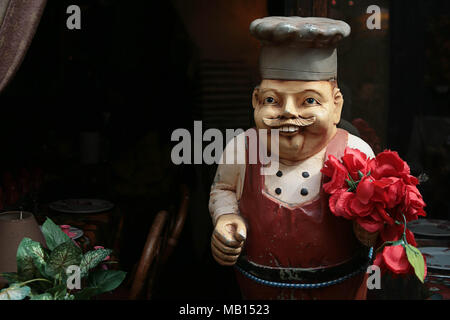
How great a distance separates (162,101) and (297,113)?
2.98 m

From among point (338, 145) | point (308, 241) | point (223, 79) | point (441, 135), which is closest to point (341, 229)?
point (308, 241)

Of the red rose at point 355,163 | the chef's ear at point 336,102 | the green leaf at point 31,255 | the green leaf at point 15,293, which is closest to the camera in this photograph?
the green leaf at point 15,293

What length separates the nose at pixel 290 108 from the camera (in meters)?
1.45

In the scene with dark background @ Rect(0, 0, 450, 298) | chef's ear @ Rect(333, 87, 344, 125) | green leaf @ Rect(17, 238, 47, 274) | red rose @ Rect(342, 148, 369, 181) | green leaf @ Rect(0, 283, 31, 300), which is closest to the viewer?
green leaf @ Rect(0, 283, 31, 300)

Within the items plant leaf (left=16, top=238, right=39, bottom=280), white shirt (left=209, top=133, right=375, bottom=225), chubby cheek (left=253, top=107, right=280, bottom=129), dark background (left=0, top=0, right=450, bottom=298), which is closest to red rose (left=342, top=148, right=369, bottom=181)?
white shirt (left=209, top=133, right=375, bottom=225)

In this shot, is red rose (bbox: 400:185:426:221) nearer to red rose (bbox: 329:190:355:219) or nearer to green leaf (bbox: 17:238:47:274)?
red rose (bbox: 329:190:355:219)

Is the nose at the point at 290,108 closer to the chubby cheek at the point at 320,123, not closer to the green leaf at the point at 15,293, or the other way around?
the chubby cheek at the point at 320,123

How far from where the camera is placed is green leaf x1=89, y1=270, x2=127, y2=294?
1.37 metres

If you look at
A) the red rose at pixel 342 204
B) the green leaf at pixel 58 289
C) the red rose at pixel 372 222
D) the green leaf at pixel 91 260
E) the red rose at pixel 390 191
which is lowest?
the green leaf at pixel 58 289

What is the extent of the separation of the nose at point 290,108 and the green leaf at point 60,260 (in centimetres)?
68

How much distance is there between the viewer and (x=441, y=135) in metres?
2.12

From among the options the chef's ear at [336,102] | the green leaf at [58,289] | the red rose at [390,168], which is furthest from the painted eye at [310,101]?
the green leaf at [58,289]

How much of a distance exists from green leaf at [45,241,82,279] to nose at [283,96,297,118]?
68cm
